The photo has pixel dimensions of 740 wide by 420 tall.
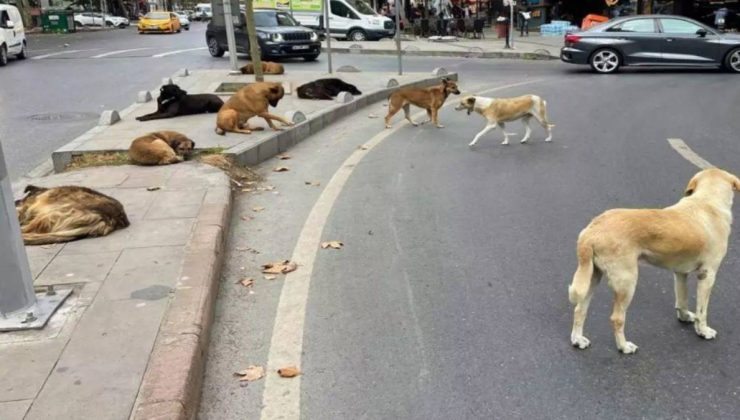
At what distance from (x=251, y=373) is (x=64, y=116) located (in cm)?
1016

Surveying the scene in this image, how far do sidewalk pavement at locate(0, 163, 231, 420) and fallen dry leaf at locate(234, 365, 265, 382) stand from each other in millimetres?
A: 210

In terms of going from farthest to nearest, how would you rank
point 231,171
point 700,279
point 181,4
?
point 181,4 → point 231,171 → point 700,279

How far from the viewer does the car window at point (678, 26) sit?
56.6 ft

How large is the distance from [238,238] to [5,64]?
801 inches

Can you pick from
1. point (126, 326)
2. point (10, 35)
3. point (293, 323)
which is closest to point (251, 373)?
point (293, 323)

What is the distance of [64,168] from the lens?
7480 millimetres

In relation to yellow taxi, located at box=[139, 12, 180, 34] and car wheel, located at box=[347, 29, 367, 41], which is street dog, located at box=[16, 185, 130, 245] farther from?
yellow taxi, located at box=[139, 12, 180, 34]

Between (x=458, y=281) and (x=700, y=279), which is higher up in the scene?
(x=700, y=279)

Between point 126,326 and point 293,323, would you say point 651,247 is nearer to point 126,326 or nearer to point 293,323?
point 293,323

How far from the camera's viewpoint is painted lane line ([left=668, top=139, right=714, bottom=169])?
24.6 feet

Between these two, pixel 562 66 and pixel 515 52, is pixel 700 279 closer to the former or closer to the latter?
pixel 562 66

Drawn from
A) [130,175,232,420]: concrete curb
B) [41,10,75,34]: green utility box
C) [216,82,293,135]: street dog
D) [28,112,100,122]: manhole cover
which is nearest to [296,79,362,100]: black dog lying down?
[216,82,293,135]: street dog

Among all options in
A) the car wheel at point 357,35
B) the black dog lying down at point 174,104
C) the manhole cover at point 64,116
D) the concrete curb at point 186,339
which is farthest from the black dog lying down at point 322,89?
the car wheel at point 357,35

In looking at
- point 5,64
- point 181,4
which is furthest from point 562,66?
point 181,4
